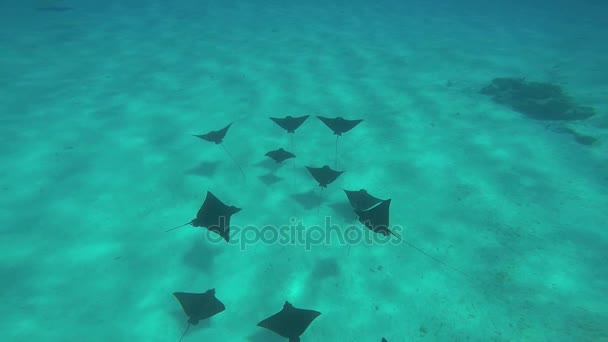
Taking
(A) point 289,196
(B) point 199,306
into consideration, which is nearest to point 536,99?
(A) point 289,196

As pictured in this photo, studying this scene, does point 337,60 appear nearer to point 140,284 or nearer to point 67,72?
point 67,72

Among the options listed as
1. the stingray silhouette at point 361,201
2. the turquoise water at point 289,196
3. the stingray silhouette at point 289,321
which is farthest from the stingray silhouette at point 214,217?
the stingray silhouette at point 361,201

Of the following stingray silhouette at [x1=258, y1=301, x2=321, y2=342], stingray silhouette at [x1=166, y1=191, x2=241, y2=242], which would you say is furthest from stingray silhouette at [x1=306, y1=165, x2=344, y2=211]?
stingray silhouette at [x1=258, y1=301, x2=321, y2=342]

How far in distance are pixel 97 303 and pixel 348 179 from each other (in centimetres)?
538

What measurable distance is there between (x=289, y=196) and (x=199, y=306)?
3.12 meters

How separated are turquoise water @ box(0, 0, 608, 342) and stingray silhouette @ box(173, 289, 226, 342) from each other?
48 centimetres

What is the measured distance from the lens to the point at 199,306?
4445 millimetres

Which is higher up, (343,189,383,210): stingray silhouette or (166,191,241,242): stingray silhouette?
(166,191,241,242): stingray silhouette

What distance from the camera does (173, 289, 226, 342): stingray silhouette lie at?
14.4 ft

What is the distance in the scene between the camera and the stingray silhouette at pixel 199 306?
4391mm

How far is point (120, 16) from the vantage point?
67.2 feet

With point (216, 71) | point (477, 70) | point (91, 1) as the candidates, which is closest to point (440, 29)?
point (477, 70)

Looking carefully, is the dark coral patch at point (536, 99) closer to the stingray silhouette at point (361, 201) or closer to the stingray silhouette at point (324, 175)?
the stingray silhouette at point (361, 201)

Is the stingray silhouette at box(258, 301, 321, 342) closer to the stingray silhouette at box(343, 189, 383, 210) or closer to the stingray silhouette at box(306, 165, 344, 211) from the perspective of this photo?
the stingray silhouette at box(343, 189, 383, 210)
